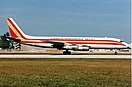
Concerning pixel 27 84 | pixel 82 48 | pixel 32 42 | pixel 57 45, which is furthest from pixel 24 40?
pixel 27 84

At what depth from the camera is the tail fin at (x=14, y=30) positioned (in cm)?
8400

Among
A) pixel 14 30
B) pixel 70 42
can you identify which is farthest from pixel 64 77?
pixel 14 30

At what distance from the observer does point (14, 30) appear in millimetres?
86062

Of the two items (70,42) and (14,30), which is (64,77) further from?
(14,30)

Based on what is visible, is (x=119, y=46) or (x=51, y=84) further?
(x=119, y=46)

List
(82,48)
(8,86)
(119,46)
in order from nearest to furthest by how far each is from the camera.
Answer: (8,86), (82,48), (119,46)

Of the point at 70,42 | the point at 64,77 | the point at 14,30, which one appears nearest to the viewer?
the point at 64,77

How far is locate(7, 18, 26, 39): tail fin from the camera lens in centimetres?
8400

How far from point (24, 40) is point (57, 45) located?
7.82m

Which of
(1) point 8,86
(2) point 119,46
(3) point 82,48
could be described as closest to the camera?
(1) point 8,86

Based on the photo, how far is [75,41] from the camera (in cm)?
8075

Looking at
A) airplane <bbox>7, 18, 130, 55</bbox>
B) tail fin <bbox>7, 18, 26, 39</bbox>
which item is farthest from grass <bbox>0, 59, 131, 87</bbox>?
tail fin <bbox>7, 18, 26, 39</bbox>

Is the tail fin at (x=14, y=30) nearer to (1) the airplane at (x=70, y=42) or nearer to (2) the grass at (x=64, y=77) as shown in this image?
(1) the airplane at (x=70, y=42)

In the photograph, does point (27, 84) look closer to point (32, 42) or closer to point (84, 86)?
point (84, 86)
